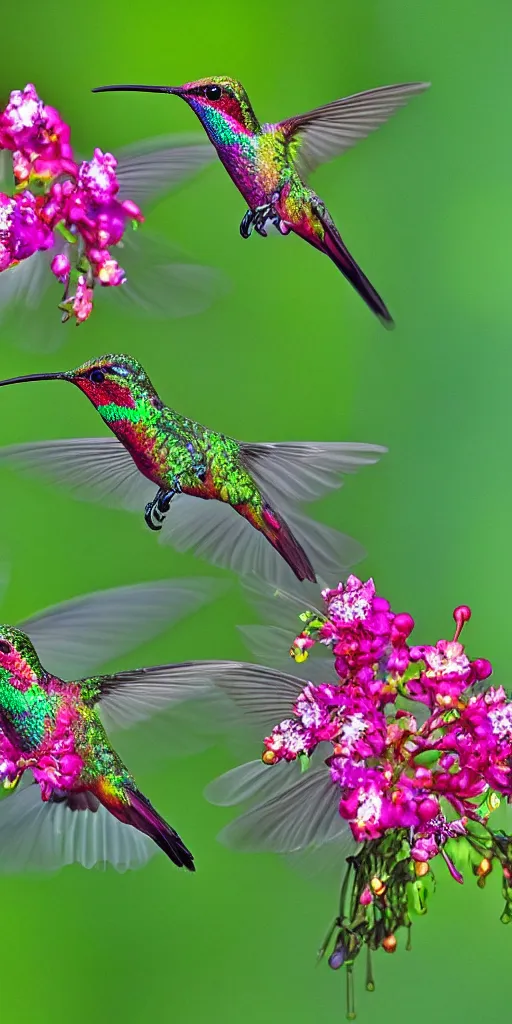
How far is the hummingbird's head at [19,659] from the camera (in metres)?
1.26

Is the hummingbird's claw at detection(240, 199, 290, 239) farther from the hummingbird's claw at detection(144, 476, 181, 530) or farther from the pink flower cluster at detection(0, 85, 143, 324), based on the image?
the hummingbird's claw at detection(144, 476, 181, 530)

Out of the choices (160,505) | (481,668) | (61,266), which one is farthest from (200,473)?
(481,668)

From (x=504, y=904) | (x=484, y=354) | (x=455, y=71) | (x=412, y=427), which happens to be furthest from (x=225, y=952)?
(x=455, y=71)

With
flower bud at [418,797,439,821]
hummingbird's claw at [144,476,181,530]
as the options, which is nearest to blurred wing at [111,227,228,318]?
hummingbird's claw at [144,476,181,530]

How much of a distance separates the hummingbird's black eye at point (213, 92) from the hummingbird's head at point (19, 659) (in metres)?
0.74

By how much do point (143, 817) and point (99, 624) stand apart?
257mm

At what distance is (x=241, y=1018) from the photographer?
4.31 feet

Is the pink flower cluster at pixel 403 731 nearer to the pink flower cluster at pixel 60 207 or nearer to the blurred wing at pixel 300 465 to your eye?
the blurred wing at pixel 300 465

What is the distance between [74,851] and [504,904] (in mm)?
568

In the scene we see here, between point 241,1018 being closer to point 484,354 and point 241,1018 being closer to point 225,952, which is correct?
point 225,952

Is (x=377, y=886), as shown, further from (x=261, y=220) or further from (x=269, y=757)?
(x=261, y=220)

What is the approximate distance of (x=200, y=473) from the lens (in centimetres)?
131

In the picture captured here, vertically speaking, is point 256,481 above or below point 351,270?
below

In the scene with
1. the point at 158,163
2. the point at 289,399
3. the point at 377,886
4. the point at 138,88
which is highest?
the point at 138,88
